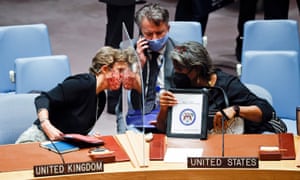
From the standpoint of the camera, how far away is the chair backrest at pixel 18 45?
18.8 ft

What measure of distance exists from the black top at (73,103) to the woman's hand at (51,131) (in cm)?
15

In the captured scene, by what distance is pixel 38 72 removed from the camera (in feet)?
16.6

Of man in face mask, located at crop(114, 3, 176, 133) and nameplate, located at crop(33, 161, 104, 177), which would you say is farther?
man in face mask, located at crop(114, 3, 176, 133)

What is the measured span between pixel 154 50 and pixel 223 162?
5.14ft

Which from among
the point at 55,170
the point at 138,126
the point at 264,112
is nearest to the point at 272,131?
the point at 264,112

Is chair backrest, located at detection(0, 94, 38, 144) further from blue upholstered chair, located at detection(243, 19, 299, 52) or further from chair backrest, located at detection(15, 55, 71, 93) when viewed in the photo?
blue upholstered chair, located at detection(243, 19, 299, 52)

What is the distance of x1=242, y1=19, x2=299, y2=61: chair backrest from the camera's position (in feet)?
18.9

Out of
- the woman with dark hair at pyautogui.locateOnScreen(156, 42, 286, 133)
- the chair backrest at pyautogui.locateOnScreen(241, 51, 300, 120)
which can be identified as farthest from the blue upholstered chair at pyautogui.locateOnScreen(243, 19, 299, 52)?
the woman with dark hair at pyautogui.locateOnScreen(156, 42, 286, 133)

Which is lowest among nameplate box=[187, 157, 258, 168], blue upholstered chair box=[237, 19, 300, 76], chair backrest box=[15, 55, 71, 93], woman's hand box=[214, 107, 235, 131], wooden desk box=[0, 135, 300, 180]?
wooden desk box=[0, 135, 300, 180]

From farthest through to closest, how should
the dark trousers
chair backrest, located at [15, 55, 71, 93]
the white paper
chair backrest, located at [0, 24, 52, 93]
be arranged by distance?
the dark trousers
chair backrest, located at [0, 24, 52, 93]
chair backrest, located at [15, 55, 71, 93]
the white paper

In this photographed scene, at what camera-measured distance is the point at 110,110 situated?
6574mm

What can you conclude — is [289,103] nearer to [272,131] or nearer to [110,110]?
[272,131]

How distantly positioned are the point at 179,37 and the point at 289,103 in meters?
0.93

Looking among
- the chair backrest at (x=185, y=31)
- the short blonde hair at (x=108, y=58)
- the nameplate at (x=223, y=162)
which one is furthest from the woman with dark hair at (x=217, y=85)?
the chair backrest at (x=185, y=31)
